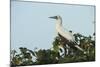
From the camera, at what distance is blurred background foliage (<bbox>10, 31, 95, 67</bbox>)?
5.09 ft

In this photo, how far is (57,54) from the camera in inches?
64.7

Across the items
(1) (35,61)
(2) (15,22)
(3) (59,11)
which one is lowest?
(1) (35,61)

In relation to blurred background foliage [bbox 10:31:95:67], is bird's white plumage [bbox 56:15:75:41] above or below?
above

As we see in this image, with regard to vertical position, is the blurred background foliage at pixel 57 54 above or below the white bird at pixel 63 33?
below

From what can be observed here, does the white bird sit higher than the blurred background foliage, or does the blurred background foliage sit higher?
the white bird

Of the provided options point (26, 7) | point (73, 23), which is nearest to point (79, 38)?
point (73, 23)

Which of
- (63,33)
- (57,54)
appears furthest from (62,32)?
(57,54)

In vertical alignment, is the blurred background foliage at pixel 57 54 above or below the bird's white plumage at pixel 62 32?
below

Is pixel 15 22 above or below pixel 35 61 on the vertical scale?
above

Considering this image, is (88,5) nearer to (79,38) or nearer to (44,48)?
(79,38)

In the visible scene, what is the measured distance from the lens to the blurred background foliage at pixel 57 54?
155cm

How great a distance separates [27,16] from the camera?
156 cm

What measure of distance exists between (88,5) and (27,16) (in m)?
0.58
